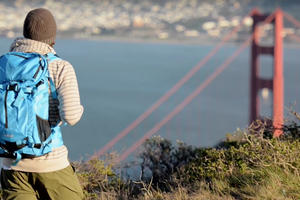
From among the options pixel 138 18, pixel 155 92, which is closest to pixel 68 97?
pixel 155 92

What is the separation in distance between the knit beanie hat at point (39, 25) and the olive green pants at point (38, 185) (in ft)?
0.95

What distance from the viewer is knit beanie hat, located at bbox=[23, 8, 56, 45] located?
103 cm

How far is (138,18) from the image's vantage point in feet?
137

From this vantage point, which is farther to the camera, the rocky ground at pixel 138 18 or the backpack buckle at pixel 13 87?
the rocky ground at pixel 138 18

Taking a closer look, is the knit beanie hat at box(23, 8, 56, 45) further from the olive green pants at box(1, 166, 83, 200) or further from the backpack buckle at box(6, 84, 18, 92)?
the olive green pants at box(1, 166, 83, 200)

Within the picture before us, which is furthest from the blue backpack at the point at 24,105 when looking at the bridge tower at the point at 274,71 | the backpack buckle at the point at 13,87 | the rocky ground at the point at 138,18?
the rocky ground at the point at 138,18

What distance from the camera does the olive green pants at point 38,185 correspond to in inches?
40.6

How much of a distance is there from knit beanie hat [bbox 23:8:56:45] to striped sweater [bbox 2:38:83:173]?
0.05ft

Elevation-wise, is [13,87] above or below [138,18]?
below

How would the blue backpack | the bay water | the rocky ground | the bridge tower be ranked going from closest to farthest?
the blue backpack → the bridge tower → the bay water → the rocky ground

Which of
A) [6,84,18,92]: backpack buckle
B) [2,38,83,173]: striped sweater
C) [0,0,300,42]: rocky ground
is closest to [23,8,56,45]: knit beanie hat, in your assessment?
[2,38,83,173]: striped sweater

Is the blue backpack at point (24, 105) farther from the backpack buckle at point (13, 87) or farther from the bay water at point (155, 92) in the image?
the bay water at point (155, 92)

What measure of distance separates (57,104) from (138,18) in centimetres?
4129

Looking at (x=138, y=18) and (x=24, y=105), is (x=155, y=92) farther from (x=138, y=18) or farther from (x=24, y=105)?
(x=24, y=105)
